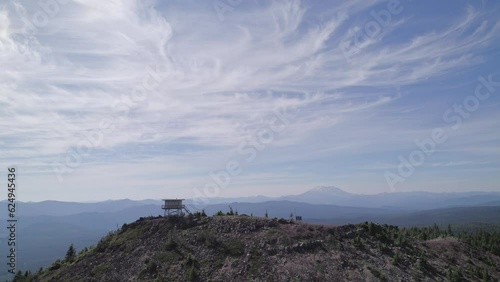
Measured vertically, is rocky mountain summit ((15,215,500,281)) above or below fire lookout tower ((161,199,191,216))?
below

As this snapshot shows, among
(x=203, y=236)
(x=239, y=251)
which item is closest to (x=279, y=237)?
(x=239, y=251)

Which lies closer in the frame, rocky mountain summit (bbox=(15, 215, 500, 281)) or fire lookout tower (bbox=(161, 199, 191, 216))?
rocky mountain summit (bbox=(15, 215, 500, 281))

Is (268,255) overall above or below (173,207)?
below

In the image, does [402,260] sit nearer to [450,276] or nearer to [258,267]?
[450,276]

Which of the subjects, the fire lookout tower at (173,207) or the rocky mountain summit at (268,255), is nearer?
the rocky mountain summit at (268,255)

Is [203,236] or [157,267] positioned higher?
[203,236]

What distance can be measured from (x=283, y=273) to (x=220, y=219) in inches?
796

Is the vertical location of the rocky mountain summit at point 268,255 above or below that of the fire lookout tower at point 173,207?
below

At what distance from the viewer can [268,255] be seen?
60.2 meters

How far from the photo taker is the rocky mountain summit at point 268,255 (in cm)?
5738

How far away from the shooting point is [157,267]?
63312 mm

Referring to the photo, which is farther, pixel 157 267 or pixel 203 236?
pixel 203 236

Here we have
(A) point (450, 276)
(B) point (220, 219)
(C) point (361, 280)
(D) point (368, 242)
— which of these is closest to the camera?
(C) point (361, 280)

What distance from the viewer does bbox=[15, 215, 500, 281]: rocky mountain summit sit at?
57.4m
